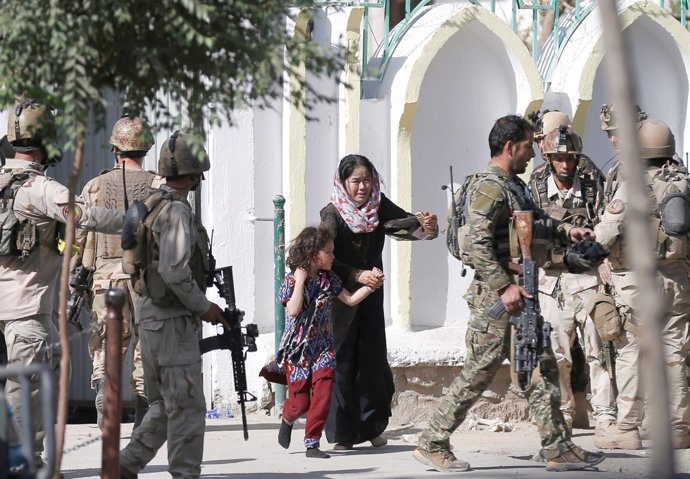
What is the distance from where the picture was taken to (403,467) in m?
7.25

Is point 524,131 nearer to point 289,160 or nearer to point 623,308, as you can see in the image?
point 623,308

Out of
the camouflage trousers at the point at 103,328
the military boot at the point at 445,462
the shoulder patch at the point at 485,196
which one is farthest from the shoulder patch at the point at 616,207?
the camouflage trousers at the point at 103,328

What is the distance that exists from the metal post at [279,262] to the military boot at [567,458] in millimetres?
2413

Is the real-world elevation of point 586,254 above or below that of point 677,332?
above

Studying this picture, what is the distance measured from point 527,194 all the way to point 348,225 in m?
1.27

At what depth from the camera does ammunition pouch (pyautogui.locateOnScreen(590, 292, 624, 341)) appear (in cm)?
787

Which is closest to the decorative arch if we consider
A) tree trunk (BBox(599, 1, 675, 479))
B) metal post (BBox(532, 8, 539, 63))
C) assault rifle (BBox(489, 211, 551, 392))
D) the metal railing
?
the metal railing

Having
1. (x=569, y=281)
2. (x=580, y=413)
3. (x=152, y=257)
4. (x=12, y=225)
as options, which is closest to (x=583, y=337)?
(x=569, y=281)

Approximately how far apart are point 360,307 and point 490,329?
4.48 ft

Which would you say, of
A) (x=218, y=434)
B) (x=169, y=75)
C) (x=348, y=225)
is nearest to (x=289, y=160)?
(x=348, y=225)

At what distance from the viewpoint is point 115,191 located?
311 inches

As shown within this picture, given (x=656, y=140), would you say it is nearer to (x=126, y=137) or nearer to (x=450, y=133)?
(x=450, y=133)

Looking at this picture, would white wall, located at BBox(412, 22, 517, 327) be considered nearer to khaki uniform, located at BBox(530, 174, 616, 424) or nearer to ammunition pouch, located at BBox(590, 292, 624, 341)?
khaki uniform, located at BBox(530, 174, 616, 424)

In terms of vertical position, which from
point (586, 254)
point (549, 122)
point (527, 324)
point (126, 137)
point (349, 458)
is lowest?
point (349, 458)
